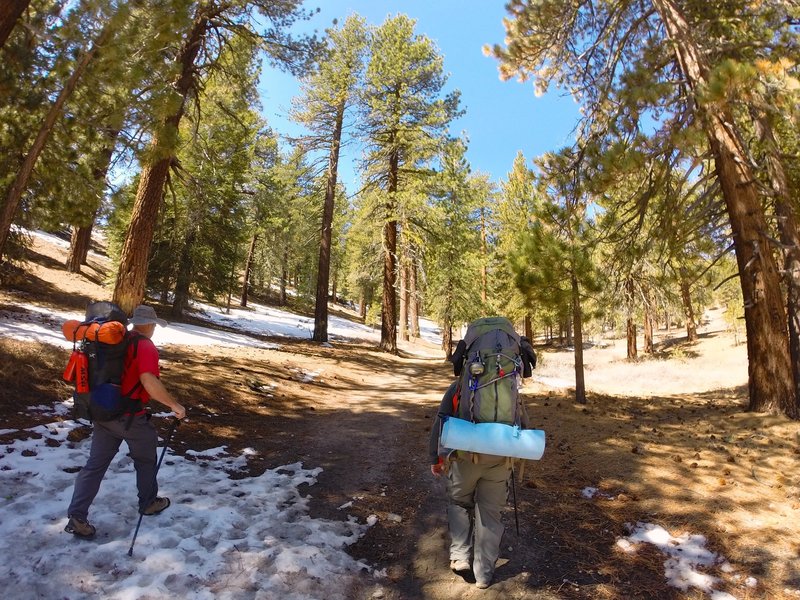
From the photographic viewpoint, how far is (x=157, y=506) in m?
3.92

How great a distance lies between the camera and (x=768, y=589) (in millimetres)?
3156

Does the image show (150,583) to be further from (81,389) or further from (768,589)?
(768,589)

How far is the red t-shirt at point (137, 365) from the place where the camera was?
11.8 ft

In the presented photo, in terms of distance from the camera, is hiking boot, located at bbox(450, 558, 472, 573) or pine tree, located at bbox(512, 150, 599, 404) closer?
hiking boot, located at bbox(450, 558, 472, 573)

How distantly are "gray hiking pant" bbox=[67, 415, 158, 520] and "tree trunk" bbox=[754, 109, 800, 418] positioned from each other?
28.6ft

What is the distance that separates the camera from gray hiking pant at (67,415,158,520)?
11.4 ft

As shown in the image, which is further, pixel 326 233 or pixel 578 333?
pixel 326 233

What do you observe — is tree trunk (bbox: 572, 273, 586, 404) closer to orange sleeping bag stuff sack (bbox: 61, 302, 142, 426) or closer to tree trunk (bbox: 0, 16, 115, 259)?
orange sleeping bag stuff sack (bbox: 61, 302, 142, 426)

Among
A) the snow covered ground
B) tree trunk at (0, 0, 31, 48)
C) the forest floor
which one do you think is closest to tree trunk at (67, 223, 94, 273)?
the forest floor

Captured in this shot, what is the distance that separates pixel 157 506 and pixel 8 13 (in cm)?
535

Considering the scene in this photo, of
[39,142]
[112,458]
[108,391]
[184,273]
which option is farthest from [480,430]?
[184,273]

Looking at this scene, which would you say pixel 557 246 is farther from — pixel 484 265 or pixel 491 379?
pixel 484 265

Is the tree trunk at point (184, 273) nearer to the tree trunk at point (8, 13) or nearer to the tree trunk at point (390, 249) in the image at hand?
the tree trunk at point (390, 249)

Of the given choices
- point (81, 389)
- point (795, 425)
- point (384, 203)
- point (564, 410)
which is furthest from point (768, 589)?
point (384, 203)
